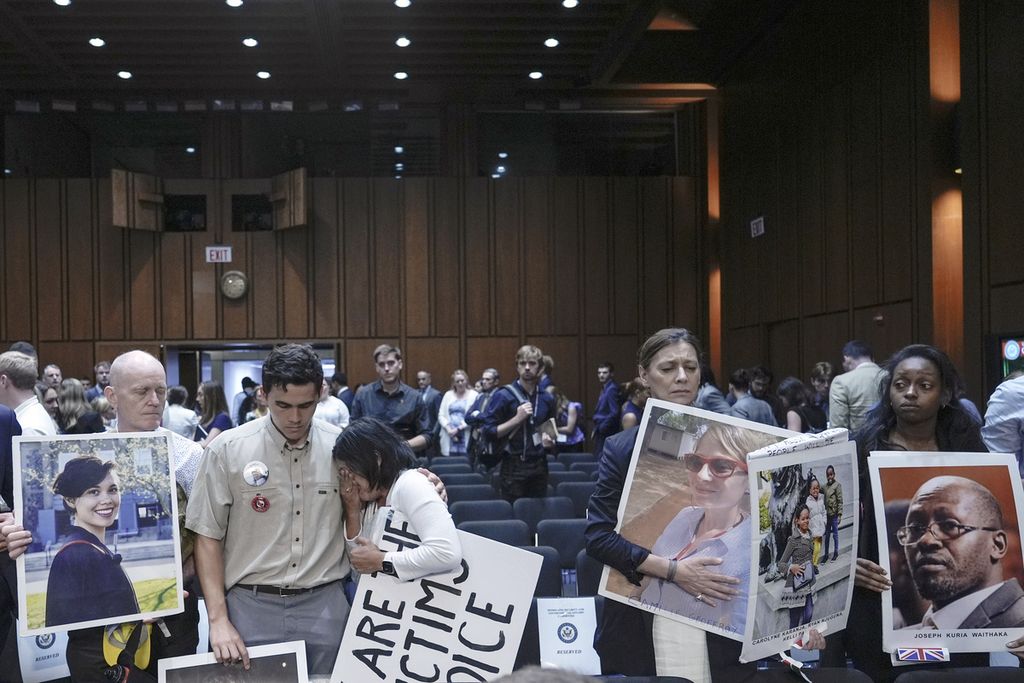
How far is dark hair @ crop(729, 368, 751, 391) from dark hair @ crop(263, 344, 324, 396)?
5.71 meters

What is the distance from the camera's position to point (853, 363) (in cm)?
696

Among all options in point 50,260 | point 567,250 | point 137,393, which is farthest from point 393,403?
point 50,260

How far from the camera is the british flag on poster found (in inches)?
94.0

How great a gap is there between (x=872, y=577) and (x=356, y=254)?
12.1 metres

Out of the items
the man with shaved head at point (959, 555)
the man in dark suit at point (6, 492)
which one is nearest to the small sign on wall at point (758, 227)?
the man with shaved head at point (959, 555)

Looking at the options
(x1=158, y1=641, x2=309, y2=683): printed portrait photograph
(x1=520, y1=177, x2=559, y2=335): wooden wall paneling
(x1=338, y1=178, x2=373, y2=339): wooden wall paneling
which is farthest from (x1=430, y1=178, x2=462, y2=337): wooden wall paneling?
(x1=158, y1=641, x2=309, y2=683): printed portrait photograph

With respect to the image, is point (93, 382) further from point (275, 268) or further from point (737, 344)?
point (737, 344)

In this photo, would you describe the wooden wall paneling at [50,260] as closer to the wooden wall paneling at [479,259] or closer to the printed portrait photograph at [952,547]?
the wooden wall paneling at [479,259]

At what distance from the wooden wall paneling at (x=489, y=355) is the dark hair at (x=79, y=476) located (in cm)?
1143

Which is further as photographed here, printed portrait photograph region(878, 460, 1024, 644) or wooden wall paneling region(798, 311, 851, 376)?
wooden wall paneling region(798, 311, 851, 376)

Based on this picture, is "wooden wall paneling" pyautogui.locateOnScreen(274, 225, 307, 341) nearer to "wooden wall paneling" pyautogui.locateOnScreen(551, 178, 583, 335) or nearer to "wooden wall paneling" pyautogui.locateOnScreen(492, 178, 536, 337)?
"wooden wall paneling" pyautogui.locateOnScreen(492, 178, 536, 337)

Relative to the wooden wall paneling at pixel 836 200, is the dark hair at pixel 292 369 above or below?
below

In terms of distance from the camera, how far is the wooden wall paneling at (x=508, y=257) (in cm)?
1398

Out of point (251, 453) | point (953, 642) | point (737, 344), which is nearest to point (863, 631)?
point (953, 642)
